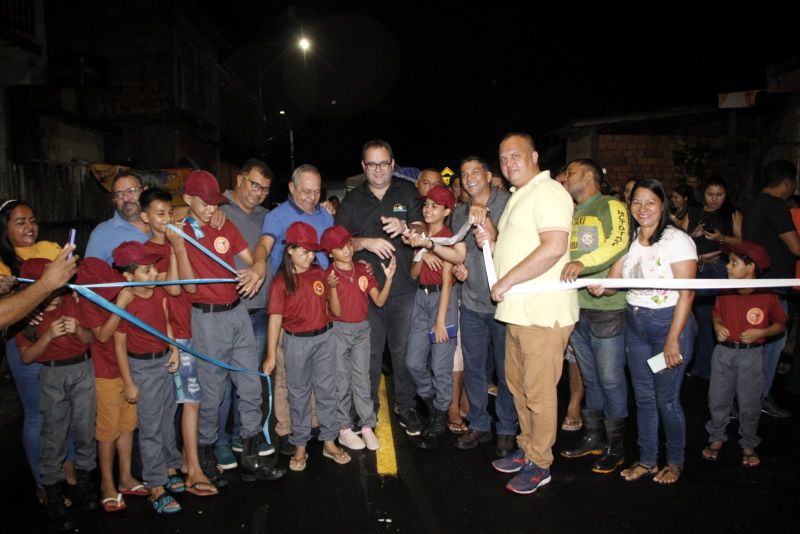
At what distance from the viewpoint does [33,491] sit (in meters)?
3.97

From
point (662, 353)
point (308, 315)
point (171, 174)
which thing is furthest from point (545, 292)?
point (171, 174)

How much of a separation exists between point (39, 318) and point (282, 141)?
126 ft

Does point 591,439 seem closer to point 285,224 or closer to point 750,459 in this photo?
point 750,459

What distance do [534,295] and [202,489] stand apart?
9.42ft

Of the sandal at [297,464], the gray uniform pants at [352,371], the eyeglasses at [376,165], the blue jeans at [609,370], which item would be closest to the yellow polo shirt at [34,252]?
the gray uniform pants at [352,371]

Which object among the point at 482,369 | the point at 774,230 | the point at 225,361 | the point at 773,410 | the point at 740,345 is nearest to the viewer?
the point at 225,361

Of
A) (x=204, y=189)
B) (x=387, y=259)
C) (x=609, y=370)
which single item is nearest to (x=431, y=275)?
(x=387, y=259)

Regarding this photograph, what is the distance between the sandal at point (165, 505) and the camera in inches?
140

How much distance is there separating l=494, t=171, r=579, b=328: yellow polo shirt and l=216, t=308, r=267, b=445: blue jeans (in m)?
2.21

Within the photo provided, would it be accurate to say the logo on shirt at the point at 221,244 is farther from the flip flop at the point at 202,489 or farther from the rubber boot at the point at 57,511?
the rubber boot at the point at 57,511

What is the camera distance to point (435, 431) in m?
4.62

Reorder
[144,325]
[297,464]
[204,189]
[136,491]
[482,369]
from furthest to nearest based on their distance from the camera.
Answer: [482,369] < [297,464] < [204,189] < [136,491] < [144,325]

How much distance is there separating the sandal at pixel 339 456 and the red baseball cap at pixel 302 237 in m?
1.75

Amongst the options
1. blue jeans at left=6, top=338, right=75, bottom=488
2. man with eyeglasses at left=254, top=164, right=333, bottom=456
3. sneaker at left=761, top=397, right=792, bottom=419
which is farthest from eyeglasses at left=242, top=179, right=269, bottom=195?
sneaker at left=761, top=397, right=792, bottom=419
